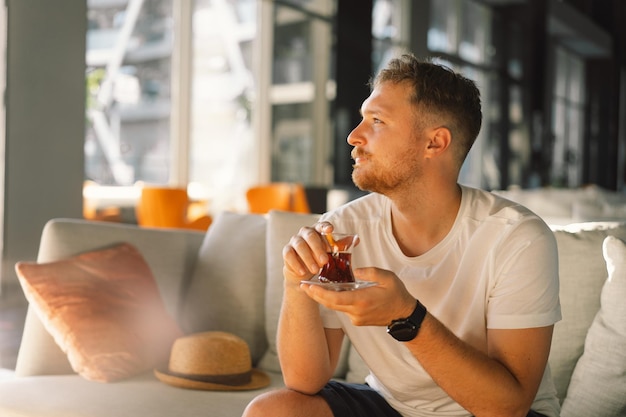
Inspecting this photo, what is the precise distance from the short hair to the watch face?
1.81 feet

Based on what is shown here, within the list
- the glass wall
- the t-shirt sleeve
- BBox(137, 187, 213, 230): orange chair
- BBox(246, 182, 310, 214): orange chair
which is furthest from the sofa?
the glass wall

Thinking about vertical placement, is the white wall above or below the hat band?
above

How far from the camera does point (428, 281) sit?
165cm

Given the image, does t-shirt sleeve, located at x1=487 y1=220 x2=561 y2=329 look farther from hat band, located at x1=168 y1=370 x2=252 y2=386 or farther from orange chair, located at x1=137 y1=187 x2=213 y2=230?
orange chair, located at x1=137 y1=187 x2=213 y2=230

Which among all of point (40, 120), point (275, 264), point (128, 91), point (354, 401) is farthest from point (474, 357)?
point (128, 91)

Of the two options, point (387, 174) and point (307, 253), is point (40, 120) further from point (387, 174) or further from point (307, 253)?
point (307, 253)

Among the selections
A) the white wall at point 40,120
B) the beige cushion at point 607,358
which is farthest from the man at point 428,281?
the white wall at point 40,120

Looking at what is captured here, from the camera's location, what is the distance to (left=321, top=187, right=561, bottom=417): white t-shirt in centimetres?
154

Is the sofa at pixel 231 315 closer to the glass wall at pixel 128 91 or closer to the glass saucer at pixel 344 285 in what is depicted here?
the glass saucer at pixel 344 285

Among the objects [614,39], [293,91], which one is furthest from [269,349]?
[614,39]

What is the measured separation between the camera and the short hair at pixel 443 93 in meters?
1.75

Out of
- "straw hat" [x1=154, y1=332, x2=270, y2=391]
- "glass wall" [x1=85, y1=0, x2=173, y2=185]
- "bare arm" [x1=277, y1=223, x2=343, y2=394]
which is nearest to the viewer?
"bare arm" [x1=277, y1=223, x2=343, y2=394]

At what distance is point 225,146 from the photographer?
337 inches

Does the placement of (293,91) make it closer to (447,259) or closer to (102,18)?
(102,18)
